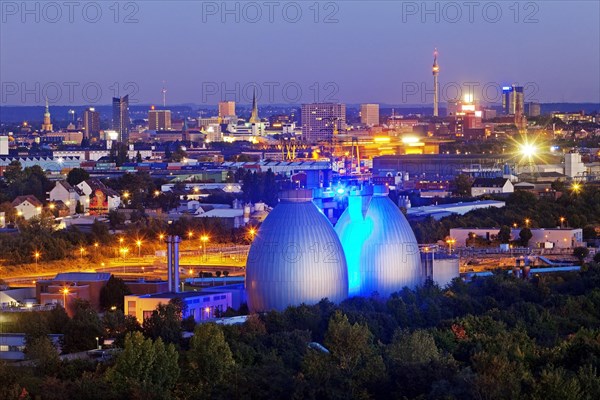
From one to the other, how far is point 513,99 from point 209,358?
101610 mm

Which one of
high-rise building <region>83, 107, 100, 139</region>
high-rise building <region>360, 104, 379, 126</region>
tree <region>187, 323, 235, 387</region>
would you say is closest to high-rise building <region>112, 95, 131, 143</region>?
high-rise building <region>83, 107, 100, 139</region>

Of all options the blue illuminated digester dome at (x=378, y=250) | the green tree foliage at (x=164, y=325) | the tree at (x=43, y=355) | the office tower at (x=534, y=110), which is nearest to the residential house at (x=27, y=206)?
the blue illuminated digester dome at (x=378, y=250)

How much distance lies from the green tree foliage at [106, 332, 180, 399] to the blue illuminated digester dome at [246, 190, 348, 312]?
4627 millimetres

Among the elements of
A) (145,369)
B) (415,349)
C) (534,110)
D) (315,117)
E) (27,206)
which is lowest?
(145,369)

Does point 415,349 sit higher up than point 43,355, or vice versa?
point 415,349

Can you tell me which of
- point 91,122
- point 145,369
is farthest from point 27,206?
point 91,122

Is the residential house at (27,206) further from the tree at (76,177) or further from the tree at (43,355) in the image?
the tree at (43,355)

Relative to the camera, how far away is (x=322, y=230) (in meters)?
24.4

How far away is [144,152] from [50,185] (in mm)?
37568

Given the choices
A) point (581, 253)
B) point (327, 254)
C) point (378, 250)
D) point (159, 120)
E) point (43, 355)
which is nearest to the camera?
point (43, 355)

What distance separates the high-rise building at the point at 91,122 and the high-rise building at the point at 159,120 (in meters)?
15.9

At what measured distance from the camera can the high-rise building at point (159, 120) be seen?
14275 centimetres

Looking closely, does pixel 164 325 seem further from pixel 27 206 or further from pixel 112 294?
pixel 27 206

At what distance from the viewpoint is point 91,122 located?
125312 millimetres
